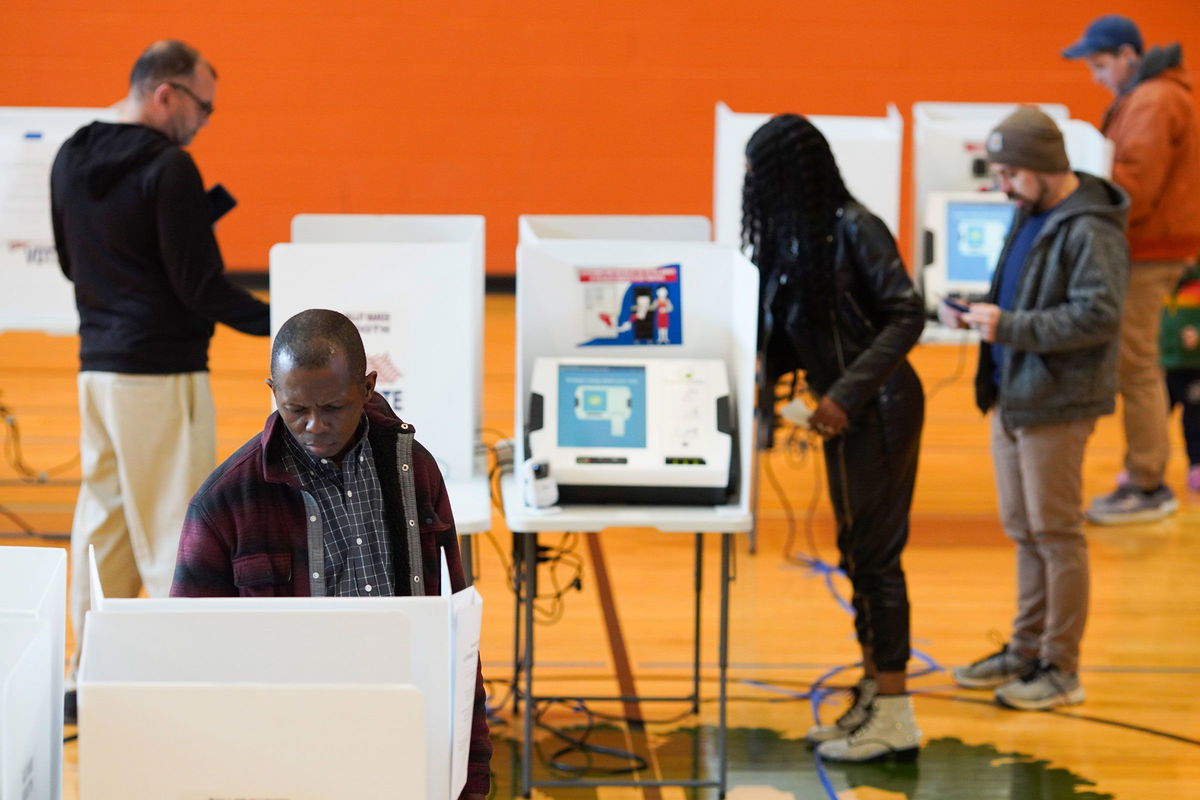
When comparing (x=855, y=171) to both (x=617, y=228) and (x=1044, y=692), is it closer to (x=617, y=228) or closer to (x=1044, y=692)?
(x=617, y=228)

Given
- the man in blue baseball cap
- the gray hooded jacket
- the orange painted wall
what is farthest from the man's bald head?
the orange painted wall

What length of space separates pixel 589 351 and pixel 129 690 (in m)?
2.05

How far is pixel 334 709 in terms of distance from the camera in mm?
1079

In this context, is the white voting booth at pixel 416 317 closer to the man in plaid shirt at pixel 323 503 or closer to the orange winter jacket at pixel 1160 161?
the man in plaid shirt at pixel 323 503

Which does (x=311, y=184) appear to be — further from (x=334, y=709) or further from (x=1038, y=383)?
(x=334, y=709)

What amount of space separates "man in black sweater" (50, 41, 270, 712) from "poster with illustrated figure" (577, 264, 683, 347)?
750 millimetres

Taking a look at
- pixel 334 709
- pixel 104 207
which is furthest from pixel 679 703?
pixel 334 709

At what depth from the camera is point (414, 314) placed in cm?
292

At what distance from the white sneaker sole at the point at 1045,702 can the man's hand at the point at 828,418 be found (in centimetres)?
97

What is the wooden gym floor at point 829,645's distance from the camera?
9.72 ft

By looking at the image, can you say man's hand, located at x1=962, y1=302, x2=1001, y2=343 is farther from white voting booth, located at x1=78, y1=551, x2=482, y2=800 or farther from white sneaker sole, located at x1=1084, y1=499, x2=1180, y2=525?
white voting booth, located at x1=78, y1=551, x2=482, y2=800

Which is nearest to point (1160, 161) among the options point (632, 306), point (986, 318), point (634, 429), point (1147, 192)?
point (1147, 192)

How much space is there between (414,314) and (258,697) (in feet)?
6.23

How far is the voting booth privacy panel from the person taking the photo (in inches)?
114
